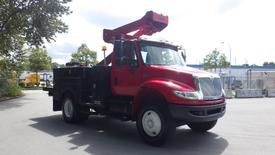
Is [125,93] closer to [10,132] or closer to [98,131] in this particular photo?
[98,131]

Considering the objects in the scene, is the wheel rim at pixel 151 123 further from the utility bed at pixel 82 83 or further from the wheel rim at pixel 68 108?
the wheel rim at pixel 68 108

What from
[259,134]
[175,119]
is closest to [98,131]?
[175,119]

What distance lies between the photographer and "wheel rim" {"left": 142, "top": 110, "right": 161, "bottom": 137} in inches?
287

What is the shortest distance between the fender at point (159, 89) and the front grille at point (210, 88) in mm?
386

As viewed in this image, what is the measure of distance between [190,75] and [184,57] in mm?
2271

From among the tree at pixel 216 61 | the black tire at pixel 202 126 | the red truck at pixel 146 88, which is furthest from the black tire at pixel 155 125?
the tree at pixel 216 61

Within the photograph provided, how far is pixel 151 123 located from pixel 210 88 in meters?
1.69

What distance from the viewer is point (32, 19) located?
2142 cm

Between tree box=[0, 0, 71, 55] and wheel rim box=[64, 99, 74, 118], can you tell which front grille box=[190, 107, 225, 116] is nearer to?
wheel rim box=[64, 99, 74, 118]

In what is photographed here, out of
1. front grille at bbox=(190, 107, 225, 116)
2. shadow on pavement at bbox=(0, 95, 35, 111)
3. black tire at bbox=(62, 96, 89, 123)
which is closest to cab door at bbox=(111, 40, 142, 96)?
front grille at bbox=(190, 107, 225, 116)

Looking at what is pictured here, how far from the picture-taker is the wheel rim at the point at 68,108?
10406mm

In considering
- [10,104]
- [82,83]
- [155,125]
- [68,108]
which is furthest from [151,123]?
[10,104]

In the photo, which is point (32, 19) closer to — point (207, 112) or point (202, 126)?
point (202, 126)

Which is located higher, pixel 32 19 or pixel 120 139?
pixel 32 19
